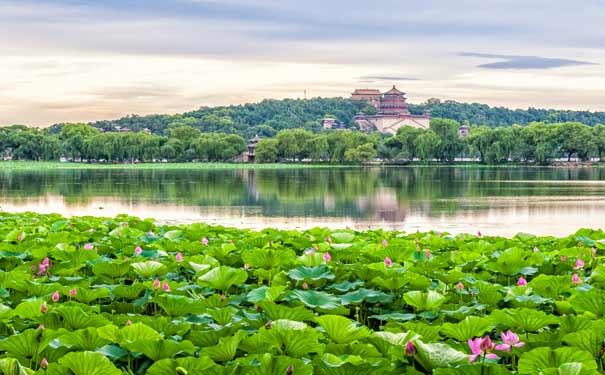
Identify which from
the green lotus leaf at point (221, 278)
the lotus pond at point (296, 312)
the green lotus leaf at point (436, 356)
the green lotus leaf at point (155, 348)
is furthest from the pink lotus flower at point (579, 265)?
the green lotus leaf at point (155, 348)

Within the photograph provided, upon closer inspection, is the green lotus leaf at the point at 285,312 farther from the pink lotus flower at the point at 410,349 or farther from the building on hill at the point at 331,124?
the building on hill at the point at 331,124

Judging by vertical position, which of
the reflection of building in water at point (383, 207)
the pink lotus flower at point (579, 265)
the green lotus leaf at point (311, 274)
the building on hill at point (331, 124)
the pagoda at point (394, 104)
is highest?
the pagoda at point (394, 104)

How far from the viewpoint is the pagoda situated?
412ft

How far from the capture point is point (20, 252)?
13.3 ft

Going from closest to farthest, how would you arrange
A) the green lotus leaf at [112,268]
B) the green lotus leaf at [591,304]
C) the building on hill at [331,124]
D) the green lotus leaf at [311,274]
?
the green lotus leaf at [591,304] < the green lotus leaf at [311,274] < the green lotus leaf at [112,268] < the building on hill at [331,124]

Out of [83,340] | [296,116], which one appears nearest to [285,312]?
[83,340]

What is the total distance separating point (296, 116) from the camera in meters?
134

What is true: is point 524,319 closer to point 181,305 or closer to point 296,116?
point 181,305

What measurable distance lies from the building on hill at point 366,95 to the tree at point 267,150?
70.2 m

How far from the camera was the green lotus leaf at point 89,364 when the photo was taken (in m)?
1.68

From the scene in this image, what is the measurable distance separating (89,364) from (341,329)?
2.26 feet

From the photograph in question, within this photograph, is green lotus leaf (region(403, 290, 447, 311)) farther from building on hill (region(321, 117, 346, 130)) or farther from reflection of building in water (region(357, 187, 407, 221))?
building on hill (region(321, 117, 346, 130))

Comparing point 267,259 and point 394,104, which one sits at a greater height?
point 394,104

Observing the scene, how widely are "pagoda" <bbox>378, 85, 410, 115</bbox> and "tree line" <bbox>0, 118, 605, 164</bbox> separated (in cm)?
4420
